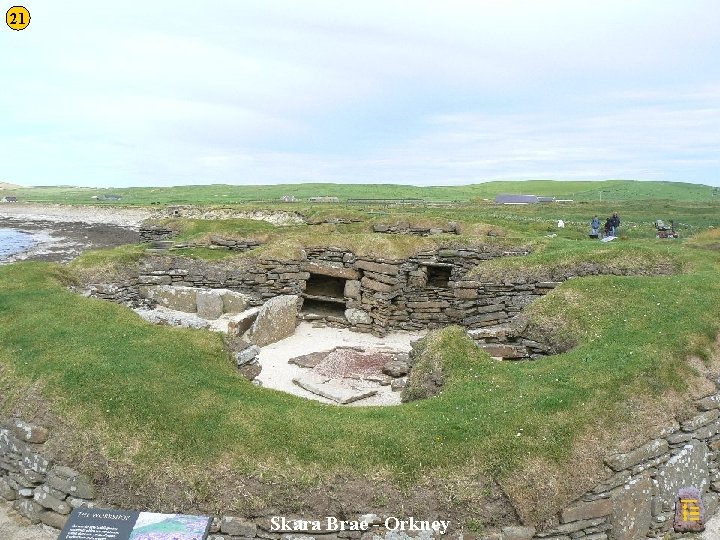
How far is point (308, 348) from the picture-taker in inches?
625

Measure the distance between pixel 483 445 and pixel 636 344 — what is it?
4.66 meters

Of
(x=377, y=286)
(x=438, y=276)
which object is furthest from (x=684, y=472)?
(x=438, y=276)

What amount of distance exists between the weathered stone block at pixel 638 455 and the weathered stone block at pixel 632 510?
0.30 m

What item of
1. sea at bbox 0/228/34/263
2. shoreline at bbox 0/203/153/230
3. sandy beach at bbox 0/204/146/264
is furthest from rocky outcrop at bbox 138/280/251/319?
shoreline at bbox 0/203/153/230

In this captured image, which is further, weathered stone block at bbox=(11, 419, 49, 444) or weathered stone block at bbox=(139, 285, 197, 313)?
weathered stone block at bbox=(139, 285, 197, 313)

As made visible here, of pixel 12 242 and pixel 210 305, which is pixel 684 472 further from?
pixel 12 242

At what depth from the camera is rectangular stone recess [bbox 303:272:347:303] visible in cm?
2033

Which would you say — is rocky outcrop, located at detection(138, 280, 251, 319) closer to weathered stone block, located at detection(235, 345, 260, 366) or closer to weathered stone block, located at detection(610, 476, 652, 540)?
weathered stone block, located at detection(235, 345, 260, 366)

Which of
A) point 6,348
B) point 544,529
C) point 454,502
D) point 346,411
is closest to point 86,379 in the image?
point 6,348

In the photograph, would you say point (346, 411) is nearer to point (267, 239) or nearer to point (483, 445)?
point (483, 445)

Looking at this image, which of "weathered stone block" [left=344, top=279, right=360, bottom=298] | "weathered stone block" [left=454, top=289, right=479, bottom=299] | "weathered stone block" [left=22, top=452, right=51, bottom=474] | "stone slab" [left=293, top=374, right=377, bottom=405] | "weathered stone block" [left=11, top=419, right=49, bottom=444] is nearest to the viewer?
"weathered stone block" [left=22, top=452, right=51, bottom=474]

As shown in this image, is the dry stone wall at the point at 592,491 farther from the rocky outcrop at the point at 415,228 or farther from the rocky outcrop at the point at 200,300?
the rocky outcrop at the point at 415,228

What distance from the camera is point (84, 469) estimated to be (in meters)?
7.69

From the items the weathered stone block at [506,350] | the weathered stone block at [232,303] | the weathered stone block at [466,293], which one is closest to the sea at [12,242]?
the weathered stone block at [232,303]
